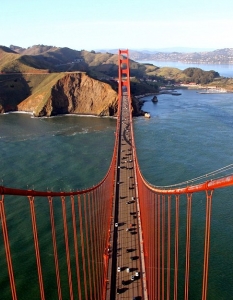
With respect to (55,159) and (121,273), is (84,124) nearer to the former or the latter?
(55,159)

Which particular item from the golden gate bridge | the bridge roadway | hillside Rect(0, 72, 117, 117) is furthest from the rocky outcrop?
the golden gate bridge

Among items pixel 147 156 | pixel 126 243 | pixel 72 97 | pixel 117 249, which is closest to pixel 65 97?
pixel 72 97

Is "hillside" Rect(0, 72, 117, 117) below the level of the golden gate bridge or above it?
above

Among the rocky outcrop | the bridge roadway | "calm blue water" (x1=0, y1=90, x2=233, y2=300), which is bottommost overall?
"calm blue water" (x1=0, y1=90, x2=233, y2=300)

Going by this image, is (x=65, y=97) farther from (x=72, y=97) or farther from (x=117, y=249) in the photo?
(x=117, y=249)

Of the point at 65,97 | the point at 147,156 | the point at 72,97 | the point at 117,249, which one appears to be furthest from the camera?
the point at 72,97

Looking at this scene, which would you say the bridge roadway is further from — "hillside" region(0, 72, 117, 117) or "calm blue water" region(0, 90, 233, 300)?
"hillside" region(0, 72, 117, 117)

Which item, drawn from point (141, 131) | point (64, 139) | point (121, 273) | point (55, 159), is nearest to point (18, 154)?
point (55, 159)
